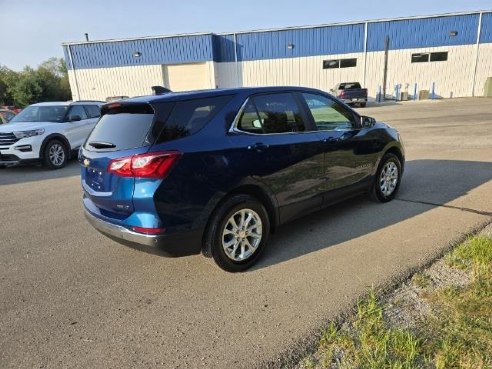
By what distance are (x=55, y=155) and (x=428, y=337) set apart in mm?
9554

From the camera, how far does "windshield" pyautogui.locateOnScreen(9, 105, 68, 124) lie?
1001 cm

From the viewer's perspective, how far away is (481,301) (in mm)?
2838

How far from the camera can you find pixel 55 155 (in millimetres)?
9594

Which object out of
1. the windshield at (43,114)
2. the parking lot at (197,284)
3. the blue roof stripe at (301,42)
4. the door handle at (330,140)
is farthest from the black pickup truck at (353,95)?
the door handle at (330,140)

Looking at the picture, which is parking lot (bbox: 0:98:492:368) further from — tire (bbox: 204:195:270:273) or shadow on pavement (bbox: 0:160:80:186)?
shadow on pavement (bbox: 0:160:80:186)

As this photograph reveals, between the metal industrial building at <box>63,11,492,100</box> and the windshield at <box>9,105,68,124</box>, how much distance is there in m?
23.8

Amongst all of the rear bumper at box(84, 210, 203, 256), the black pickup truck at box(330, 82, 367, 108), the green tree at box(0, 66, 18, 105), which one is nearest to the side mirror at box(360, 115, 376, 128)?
the rear bumper at box(84, 210, 203, 256)

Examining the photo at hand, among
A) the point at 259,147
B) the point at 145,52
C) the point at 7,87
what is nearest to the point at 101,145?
the point at 259,147

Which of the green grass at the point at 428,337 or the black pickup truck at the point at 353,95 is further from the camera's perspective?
the black pickup truck at the point at 353,95

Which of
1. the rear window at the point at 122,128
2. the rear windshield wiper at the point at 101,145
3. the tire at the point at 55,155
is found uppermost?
the rear window at the point at 122,128

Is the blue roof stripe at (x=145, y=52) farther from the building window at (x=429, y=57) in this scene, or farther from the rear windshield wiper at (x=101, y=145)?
the rear windshield wiper at (x=101, y=145)

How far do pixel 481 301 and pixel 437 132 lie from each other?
37.1ft

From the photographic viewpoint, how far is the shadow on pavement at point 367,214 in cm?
418

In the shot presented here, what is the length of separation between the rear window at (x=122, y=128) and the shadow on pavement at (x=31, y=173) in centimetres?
567
